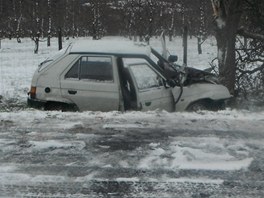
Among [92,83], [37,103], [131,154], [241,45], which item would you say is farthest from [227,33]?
[131,154]

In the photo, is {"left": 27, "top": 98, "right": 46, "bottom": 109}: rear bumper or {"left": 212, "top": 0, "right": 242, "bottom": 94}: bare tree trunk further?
{"left": 212, "top": 0, "right": 242, "bottom": 94}: bare tree trunk

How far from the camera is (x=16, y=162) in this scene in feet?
14.9

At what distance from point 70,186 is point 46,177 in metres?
0.32

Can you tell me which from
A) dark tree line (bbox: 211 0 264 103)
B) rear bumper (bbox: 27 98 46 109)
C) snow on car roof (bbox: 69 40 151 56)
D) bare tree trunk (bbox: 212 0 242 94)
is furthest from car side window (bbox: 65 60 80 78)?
bare tree trunk (bbox: 212 0 242 94)

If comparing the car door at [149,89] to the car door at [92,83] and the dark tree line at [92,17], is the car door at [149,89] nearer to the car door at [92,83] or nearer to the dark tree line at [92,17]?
the car door at [92,83]

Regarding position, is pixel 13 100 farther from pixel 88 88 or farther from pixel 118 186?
pixel 118 186

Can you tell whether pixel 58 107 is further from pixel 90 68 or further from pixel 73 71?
pixel 90 68

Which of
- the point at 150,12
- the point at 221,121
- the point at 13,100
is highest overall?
the point at 150,12

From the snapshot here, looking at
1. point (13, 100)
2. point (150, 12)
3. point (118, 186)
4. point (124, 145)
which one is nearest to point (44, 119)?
point (124, 145)

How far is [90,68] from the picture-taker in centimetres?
793

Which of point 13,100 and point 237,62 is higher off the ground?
point 237,62

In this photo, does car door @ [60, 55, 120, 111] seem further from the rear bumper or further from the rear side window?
the rear bumper

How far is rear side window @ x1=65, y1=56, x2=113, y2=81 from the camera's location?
7852mm

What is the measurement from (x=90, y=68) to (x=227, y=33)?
6.10 m
